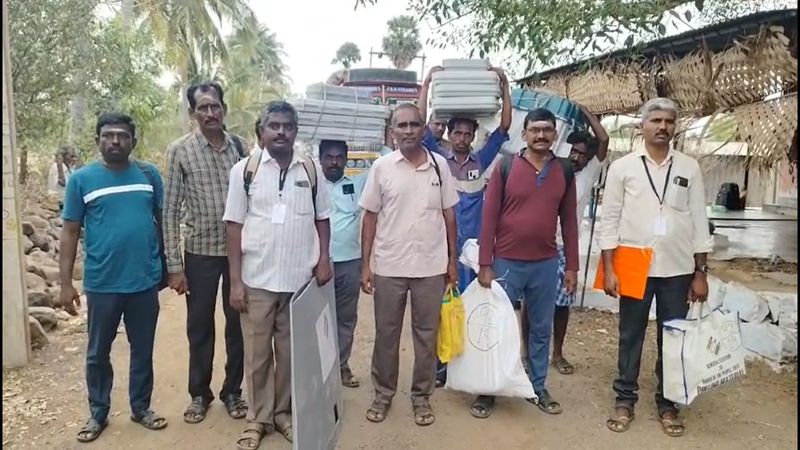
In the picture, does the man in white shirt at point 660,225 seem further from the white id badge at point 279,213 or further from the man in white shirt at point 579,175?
the white id badge at point 279,213

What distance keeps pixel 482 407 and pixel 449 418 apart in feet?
0.70

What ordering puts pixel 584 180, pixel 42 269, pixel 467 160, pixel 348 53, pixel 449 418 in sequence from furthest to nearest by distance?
1. pixel 348 53
2. pixel 42 269
3. pixel 584 180
4. pixel 467 160
5. pixel 449 418

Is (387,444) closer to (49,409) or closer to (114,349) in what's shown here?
(49,409)

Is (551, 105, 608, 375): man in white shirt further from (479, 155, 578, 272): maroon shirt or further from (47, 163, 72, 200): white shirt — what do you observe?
(47, 163, 72, 200): white shirt

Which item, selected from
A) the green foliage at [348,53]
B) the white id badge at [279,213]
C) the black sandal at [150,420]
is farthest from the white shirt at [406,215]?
the green foliage at [348,53]

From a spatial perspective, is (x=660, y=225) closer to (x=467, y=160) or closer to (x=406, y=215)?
(x=467, y=160)

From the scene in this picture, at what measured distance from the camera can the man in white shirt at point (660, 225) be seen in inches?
134

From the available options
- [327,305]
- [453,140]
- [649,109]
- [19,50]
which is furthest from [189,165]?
[19,50]

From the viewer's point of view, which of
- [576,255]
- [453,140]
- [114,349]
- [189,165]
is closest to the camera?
[189,165]

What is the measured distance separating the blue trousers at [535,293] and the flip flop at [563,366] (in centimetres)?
72

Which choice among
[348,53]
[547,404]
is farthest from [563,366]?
[348,53]

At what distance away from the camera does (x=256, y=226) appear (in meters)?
3.15

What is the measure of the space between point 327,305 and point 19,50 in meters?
6.54

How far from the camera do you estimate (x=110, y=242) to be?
3.21 metres
